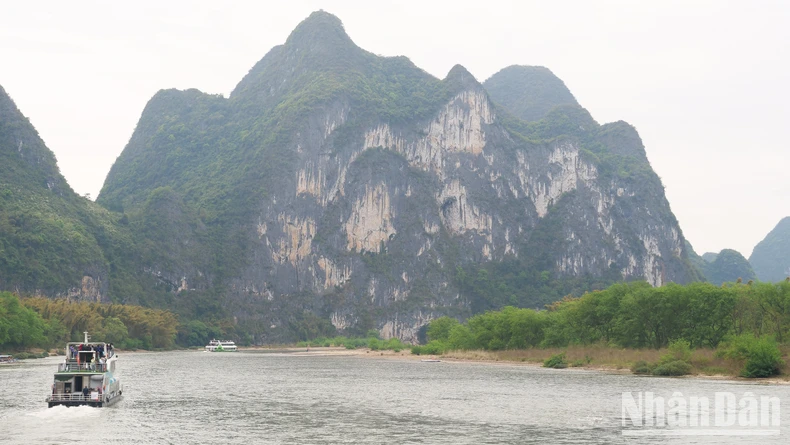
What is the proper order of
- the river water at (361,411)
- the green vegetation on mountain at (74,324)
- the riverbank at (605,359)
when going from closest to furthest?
1. the river water at (361,411)
2. the riverbank at (605,359)
3. the green vegetation on mountain at (74,324)

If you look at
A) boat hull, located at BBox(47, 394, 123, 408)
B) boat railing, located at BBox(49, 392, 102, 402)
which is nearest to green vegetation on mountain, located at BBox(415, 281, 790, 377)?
boat hull, located at BBox(47, 394, 123, 408)

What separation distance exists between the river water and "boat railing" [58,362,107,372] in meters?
2.59

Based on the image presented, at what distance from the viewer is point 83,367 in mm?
50500

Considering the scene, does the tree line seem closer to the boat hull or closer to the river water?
the river water

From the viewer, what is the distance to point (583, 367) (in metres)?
89.6

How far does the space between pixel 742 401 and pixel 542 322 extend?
61345 mm

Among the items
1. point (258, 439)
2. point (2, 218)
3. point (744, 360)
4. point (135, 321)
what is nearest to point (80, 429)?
point (258, 439)

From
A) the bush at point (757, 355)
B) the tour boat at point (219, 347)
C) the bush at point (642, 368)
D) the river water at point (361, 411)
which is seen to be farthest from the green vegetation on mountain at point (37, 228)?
the bush at point (757, 355)

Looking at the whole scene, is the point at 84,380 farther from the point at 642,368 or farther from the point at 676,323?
the point at 676,323

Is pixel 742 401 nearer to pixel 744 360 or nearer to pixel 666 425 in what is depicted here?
pixel 666 425

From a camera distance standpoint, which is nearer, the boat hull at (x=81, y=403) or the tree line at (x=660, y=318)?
the boat hull at (x=81, y=403)

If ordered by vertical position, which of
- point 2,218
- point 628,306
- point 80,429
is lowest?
point 80,429

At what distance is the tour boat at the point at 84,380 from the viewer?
48.3 metres

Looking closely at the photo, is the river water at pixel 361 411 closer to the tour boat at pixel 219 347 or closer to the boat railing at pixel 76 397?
the boat railing at pixel 76 397
